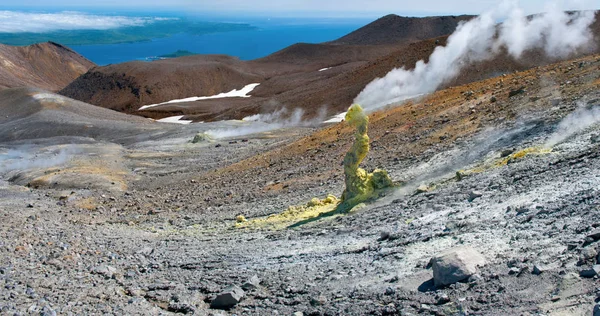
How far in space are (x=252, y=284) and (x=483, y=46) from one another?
38.8m

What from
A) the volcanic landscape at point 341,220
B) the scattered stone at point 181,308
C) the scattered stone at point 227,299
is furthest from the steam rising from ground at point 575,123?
the scattered stone at point 181,308

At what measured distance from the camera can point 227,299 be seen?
356 inches

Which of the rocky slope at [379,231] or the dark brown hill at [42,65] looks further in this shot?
the dark brown hill at [42,65]

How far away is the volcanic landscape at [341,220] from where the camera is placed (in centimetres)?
786

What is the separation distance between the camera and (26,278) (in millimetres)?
10359

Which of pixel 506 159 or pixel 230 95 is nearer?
pixel 506 159

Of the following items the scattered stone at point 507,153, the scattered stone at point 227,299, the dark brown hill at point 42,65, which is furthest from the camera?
the dark brown hill at point 42,65

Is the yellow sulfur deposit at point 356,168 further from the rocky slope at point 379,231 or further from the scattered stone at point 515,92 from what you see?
the scattered stone at point 515,92

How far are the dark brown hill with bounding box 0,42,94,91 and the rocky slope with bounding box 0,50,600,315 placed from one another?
105 metres

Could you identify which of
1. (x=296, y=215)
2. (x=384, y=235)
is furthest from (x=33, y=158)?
(x=384, y=235)

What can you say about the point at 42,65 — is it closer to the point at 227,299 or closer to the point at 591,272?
the point at 227,299

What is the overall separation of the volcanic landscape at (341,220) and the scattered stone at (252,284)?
2cm

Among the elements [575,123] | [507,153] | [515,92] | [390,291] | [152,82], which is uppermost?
[152,82]

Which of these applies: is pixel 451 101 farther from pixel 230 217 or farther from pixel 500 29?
pixel 500 29
